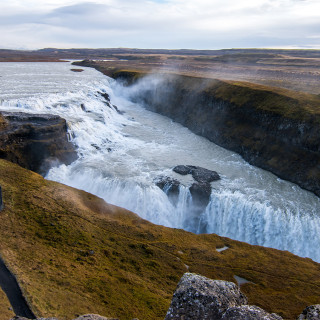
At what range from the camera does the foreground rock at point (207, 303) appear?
8727 millimetres

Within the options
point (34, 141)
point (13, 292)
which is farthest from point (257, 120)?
point (13, 292)

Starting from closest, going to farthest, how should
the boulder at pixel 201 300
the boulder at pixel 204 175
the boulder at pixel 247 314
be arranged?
the boulder at pixel 247 314 → the boulder at pixel 201 300 → the boulder at pixel 204 175

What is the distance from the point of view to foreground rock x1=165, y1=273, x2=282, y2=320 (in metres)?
8.73

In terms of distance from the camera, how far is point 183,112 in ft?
181

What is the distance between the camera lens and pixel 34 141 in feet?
102

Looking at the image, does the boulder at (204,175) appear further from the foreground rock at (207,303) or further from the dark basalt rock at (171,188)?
the foreground rock at (207,303)

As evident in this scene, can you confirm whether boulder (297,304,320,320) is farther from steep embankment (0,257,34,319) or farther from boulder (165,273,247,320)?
steep embankment (0,257,34,319)

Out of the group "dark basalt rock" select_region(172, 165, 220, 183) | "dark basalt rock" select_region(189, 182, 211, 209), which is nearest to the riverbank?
"dark basalt rock" select_region(172, 165, 220, 183)

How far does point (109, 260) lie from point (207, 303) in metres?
9.70

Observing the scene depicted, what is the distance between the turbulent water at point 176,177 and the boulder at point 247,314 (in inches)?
755

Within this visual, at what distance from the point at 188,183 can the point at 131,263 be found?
13.5 m

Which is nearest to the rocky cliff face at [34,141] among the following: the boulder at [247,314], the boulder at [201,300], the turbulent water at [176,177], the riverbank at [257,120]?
the turbulent water at [176,177]

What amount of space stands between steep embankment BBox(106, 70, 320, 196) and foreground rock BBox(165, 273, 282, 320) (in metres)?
→ 25.4

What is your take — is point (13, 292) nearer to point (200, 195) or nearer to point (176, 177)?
point (200, 195)
